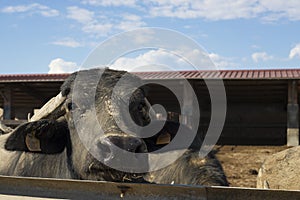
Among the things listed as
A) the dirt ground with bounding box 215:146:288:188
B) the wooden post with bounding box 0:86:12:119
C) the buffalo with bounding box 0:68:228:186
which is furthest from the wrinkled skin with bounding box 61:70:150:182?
the wooden post with bounding box 0:86:12:119

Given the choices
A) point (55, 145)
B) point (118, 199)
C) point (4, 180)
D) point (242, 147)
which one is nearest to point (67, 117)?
point (55, 145)

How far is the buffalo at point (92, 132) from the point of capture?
3460 mm

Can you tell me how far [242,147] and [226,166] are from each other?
3342mm

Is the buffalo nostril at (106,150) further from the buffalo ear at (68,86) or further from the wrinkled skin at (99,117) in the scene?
the buffalo ear at (68,86)

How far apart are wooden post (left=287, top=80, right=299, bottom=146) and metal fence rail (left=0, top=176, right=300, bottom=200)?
40.8ft

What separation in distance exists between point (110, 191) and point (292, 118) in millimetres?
12742

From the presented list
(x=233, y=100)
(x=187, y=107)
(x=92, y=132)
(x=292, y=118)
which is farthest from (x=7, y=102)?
(x=92, y=132)

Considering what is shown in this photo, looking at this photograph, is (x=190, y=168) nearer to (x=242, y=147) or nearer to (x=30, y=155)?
(x=30, y=155)

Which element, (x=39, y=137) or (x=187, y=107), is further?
(x=187, y=107)

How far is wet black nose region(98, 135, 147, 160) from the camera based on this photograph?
276 centimetres

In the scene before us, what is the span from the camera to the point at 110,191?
2.24 m

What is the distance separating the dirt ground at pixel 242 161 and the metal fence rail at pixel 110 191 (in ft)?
25.2

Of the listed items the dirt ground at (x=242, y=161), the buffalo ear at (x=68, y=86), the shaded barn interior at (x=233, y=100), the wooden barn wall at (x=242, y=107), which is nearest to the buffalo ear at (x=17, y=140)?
the buffalo ear at (x=68, y=86)

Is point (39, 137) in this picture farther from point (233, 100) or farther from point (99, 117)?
point (233, 100)
